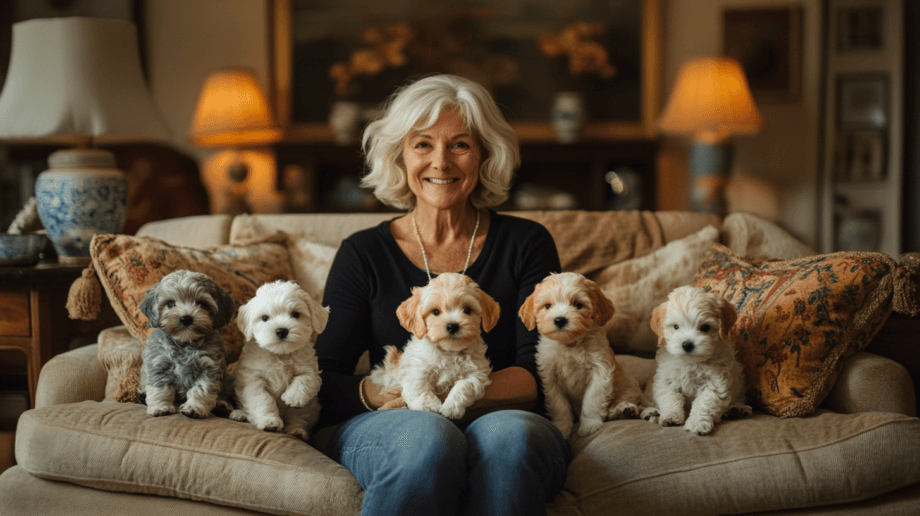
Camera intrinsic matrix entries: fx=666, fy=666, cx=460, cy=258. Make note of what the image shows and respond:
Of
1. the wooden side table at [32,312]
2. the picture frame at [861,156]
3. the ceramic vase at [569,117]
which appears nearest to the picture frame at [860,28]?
the picture frame at [861,156]

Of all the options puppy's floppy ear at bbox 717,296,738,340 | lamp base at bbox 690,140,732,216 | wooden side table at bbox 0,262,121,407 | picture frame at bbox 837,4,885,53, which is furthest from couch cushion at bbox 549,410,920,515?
picture frame at bbox 837,4,885,53

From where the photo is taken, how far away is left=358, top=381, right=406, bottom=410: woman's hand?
1728 mm

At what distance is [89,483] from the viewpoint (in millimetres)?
1649

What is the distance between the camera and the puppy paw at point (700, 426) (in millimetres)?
1682

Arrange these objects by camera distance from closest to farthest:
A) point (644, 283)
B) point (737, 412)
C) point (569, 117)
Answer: point (737, 412) < point (644, 283) < point (569, 117)

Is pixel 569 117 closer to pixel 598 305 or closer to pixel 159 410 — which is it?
pixel 598 305

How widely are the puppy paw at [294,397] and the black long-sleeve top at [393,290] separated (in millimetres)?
171

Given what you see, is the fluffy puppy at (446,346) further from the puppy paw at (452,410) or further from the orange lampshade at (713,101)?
the orange lampshade at (713,101)

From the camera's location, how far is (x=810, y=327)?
1820 millimetres

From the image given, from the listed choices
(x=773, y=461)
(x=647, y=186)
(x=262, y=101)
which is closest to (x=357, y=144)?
(x=262, y=101)

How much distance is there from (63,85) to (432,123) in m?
1.54

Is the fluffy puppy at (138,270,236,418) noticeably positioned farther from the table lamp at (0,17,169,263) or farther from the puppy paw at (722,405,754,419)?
the puppy paw at (722,405,754,419)

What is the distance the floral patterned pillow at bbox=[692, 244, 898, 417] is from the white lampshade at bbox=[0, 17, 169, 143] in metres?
2.37

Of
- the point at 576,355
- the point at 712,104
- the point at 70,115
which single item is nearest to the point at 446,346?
the point at 576,355
